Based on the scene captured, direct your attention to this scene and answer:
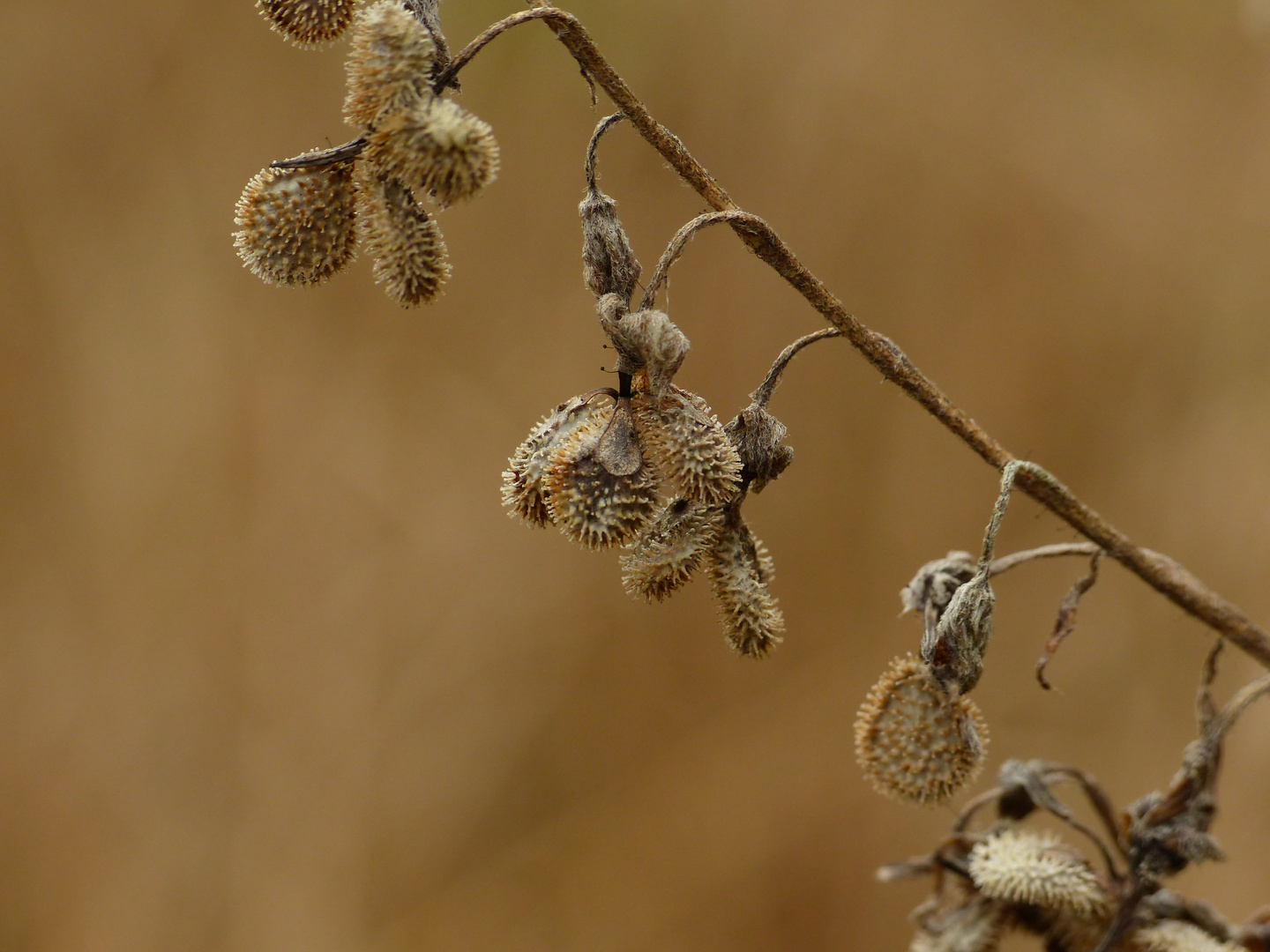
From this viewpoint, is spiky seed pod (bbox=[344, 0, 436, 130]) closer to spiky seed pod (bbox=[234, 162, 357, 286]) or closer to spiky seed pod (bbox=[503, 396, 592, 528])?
spiky seed pod (bbox=[234, 162, 357, 286])

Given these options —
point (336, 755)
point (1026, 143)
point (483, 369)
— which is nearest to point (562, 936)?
point (336, 755)

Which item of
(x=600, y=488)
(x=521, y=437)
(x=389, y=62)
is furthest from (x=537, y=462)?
(x=521, y=437)

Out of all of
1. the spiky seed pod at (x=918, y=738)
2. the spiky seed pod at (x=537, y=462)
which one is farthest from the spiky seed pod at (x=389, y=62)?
the spiky seed pod at (x=918, y=738)

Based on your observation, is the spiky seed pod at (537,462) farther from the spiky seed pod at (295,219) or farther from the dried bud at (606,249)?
the spiky seed pod at (295,219)

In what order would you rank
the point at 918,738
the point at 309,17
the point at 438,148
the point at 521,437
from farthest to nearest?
1. the point at 521,437
2. the point at 918,738
3. the point at 309,17
4. the point at 438,148

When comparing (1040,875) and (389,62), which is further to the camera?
(1040,875)

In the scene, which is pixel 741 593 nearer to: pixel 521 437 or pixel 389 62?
pixel 389 62

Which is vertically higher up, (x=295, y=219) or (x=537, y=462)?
(x=295, y=219)
